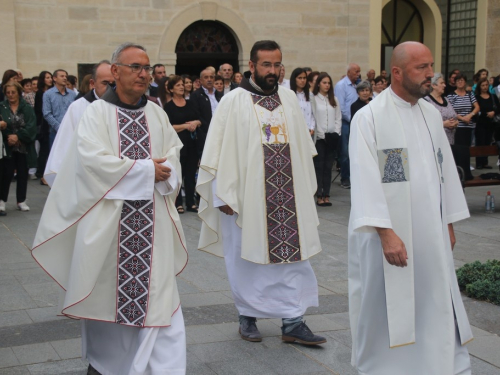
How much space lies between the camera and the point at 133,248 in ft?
15.1

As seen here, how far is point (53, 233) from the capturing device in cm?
464

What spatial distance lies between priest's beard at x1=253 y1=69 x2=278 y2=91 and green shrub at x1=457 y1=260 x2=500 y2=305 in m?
2.41

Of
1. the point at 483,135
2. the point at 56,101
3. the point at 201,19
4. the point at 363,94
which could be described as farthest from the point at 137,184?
the point at 201,19

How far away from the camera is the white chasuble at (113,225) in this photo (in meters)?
4.51

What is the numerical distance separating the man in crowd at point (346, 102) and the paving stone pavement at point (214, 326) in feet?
15.6

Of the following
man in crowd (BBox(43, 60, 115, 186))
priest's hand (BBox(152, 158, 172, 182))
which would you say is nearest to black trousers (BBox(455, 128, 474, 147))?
man in crowd (BBox(43, 60, 115, 186))

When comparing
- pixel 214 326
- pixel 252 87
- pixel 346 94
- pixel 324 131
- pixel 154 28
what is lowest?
pixel 214 326

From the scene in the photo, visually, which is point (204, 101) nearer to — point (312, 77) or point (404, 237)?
point (312, 77)

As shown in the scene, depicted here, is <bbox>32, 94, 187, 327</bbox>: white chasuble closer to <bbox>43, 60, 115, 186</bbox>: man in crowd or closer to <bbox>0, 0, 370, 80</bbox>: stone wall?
<bbox>43, 60, 115, 186</bbox>: man in crowd

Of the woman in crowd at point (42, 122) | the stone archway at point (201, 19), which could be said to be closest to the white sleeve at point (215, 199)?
the woman in crowd at point (42, 122)

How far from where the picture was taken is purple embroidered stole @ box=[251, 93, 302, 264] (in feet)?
18.5

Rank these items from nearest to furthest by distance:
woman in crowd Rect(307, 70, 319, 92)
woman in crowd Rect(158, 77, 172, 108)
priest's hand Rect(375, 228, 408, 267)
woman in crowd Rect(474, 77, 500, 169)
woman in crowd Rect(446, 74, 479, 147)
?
priest's hand Rect(375, 228, 408, 267)
woman in crowd Rect(158, 77, 172, 108)
woman in crowd Rect(307, 70, 319, 92)
woman in crowd Rect(446, 74, 479, 147)
woman in crowd Rect(474, 77, 500, 169)

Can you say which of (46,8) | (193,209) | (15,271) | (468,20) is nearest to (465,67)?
(468,20)

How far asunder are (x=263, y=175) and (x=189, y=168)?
5.58 m
